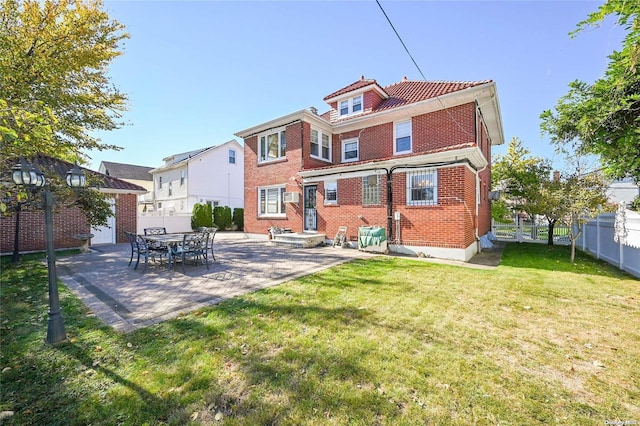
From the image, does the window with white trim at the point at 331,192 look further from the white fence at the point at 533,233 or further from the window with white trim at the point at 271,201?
the white fence at the point at 533,233

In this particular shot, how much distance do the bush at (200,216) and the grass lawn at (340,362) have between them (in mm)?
16884

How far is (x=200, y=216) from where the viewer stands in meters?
22.0

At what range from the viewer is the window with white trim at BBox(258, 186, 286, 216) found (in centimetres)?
1528

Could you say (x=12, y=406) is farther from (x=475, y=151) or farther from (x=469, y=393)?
(x=475, y=151)

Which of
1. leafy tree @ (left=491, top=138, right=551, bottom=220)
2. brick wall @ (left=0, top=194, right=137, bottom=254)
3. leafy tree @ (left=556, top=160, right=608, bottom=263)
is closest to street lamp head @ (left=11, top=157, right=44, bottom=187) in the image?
brick wall @ (left=0, top=194, right=137, bottom=254)

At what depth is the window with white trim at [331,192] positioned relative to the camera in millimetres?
12672

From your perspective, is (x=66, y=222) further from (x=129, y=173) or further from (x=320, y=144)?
(x=129, y=173)

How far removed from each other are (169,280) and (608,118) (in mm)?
12195

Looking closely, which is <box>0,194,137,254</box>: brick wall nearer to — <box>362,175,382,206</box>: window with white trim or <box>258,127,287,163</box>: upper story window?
<box>258,127,287,163</box>: upper story window

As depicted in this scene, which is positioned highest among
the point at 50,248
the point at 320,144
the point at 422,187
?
the point at 320,144

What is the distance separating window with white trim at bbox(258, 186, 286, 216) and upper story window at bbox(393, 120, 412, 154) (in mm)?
6649

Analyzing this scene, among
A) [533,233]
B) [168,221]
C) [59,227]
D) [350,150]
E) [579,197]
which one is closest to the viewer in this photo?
[579,197]

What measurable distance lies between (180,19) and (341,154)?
9307 mm

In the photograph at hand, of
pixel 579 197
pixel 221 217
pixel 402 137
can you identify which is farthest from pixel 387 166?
pixel 221 217
